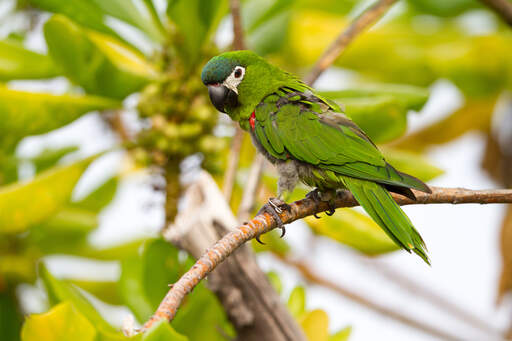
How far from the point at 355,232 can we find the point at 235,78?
50cm

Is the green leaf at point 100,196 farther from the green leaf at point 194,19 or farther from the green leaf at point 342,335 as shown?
the green leaf at point 342,335

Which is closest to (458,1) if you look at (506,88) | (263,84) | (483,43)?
(483,43)

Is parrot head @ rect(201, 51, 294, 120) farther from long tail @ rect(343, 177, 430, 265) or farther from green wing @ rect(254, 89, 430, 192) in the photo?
long tail @ rect(343, 177, 430, 265)

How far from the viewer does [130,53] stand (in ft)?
6.45

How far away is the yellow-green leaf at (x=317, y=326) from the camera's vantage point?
1490mm

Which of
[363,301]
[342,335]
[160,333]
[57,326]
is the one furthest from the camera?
[363,301]

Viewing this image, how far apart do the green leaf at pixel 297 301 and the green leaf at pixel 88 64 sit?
2.36 feet

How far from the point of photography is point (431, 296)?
2.42m

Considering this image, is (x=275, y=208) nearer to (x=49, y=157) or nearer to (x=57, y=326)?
(x=57, y=326)

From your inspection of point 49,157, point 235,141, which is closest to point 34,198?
point 49,157

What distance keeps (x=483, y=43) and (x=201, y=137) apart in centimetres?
119

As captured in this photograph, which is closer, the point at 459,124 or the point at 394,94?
the point at 394,94

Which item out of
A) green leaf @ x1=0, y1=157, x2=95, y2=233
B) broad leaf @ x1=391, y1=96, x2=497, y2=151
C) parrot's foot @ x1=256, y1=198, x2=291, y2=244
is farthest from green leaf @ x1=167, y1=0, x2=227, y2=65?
broad leaf @ x1=391, y1=96, x2=497, y2=151

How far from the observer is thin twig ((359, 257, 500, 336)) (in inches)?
91.8
